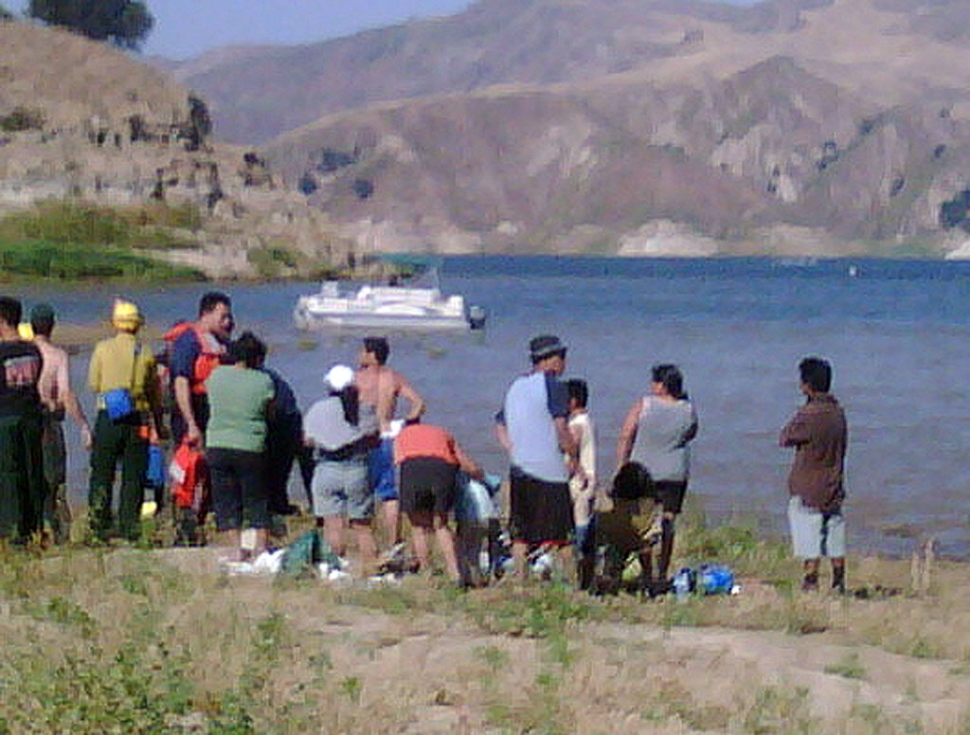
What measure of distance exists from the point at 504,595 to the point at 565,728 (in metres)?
3.22

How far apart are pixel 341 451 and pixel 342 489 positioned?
0.26m

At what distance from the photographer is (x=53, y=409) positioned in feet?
41.5

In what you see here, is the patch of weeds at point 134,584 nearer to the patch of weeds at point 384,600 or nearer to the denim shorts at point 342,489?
the patch of weeds at point 384,600

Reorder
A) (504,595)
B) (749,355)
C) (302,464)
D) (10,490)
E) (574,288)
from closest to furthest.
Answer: (504,595), (10,490), (302,464), (749,355), (574,288)

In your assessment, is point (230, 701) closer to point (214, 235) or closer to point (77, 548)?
point (77, 548)

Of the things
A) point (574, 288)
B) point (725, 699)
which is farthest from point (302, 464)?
point (574, 288)

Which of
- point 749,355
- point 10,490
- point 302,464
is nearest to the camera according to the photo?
point 10,490

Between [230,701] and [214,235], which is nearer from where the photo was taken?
[230,701]

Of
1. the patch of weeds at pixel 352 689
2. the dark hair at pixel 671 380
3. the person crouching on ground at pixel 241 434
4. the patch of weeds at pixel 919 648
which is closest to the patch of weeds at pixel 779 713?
the patch of weeds at pixel 352 689

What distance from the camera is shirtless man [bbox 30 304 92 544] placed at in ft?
40.4

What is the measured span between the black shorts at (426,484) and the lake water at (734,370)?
7401 millimetres

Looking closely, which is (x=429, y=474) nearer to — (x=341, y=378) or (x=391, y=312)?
(x=341, y=378)

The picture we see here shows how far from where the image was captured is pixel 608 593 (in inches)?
462

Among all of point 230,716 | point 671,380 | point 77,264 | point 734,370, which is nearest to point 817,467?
point 671,380
